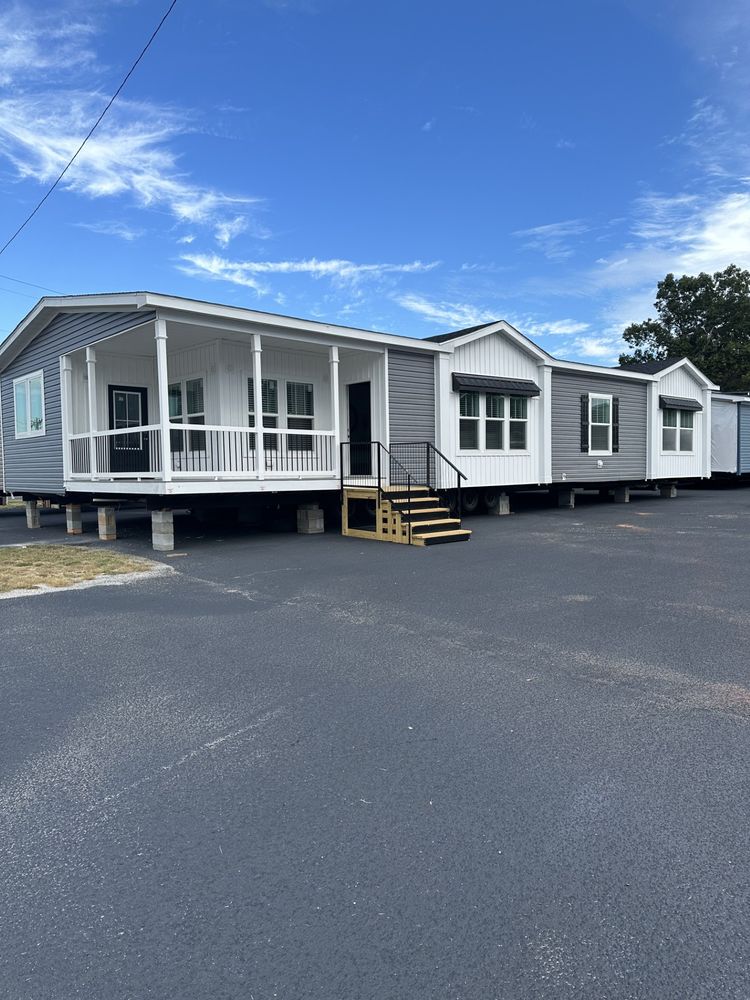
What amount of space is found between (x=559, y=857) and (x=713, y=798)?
812 millimetres

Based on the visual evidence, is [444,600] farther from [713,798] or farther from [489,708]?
[713,798]

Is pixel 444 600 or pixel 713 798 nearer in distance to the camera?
pixel 713 798

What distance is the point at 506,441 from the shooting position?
1498 cm

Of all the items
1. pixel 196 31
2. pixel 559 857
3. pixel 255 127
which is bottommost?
pixel 559 857

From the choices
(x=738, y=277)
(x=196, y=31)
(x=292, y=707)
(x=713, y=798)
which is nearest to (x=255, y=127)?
(x=196, y=31)

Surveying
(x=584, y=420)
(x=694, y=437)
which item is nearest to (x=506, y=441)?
(x=584, y=420)

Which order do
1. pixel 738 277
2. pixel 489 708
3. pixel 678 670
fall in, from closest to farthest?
pixel 489 708 < pixel 678 670 < pixel 738 277

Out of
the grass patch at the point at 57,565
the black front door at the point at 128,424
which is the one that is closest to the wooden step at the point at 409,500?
the grass patch at the point at 57,565

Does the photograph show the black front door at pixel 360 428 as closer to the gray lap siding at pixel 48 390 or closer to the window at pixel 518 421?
the window at pixel 518 421

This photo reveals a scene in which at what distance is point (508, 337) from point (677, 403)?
791 cm

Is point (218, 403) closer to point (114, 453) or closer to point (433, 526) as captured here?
point (114, 453)

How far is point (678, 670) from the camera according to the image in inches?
163

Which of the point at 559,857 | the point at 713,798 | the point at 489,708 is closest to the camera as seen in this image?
the point at 559,857

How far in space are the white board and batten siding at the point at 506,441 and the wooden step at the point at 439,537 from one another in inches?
135
